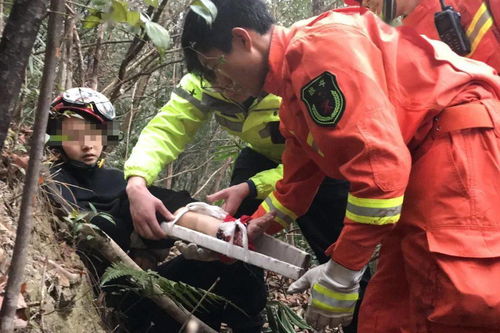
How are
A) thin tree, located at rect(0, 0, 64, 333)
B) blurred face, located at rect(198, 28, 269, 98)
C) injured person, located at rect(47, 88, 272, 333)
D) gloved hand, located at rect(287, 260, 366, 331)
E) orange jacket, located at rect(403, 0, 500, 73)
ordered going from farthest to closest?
1. injured person, located at rect(47, 88, 272, 333)
2. orange jacket, located at rect(403, 0, 500, 73)
3. blurred face, located at rect(198, 28, 269, 98)
4. gloved hand, located at rect(287, 260, 366, 331)
5. thin tree, located at rect(0, 0, 64, 333)

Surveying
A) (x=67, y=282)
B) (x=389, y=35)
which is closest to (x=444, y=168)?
(x=389, y=35)

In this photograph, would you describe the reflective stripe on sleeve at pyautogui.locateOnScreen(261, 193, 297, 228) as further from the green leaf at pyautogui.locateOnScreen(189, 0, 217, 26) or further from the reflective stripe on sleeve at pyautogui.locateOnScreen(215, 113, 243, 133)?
the green leaf at pyautogui.locateOnScreen(189, 0, 217, 26)

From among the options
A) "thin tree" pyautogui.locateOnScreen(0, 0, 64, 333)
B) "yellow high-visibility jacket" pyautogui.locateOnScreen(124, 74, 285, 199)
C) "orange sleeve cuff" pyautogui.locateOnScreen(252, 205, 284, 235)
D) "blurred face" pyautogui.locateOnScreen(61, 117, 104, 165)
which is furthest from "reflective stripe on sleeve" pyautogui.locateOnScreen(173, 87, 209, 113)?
→ "thin tree" pyautogui.locateOnScreen(0, 0, 64, 333)

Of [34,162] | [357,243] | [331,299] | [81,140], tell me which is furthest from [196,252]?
[34,162]

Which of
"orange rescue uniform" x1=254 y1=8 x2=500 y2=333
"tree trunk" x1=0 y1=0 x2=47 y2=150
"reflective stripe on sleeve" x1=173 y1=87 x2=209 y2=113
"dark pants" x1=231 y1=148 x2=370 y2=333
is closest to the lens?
"tree trunk" x1=0 y1=0 x2=47 y2=150

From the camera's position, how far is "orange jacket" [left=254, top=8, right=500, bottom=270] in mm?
1798

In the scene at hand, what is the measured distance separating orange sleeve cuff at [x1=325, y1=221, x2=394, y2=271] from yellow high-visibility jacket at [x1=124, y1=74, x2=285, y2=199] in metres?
1.17

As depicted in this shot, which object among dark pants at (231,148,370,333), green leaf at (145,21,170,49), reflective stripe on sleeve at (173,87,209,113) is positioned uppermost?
green leaf at (145,21,170,49)

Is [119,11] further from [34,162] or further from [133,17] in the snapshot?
[34,162]

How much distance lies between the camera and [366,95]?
5.87 ft

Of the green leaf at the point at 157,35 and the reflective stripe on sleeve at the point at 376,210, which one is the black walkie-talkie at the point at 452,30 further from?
the green leaf at the point at 157,35

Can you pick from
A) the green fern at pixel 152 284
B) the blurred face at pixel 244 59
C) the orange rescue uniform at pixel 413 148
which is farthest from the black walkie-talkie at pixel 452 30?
the green fern at pixel 152 284

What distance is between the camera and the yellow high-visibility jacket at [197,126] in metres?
3.01

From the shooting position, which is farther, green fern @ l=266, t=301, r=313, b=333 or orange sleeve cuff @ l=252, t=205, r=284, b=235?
green fern @ l=266, t=301, r=313, b=333
